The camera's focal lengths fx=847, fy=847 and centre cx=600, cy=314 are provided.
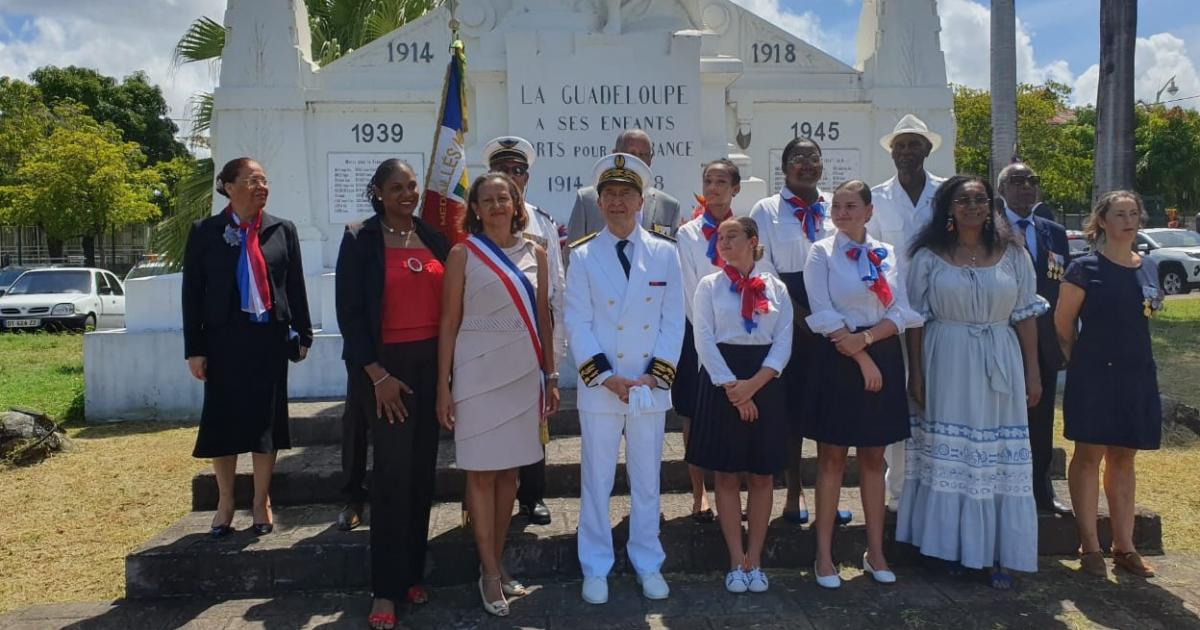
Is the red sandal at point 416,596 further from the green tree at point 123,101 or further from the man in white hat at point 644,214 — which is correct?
the green tree at point 123,101

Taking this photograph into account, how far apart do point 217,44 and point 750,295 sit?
899cm

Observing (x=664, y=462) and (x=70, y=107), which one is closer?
(x=664, y=462)

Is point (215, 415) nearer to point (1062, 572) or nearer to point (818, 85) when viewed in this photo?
point (1062, 572)

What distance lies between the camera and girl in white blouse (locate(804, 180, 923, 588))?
12.8ft

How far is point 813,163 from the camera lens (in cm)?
432

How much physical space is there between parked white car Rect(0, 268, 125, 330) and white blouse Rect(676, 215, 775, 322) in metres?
15.0

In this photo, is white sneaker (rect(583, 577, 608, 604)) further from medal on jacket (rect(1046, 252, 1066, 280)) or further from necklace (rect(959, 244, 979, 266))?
medal on jacket (rect(1046, 252, 1066, 280))

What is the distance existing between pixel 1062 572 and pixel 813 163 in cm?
244

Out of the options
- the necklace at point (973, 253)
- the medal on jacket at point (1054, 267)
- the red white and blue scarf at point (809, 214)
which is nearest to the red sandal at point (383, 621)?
the red white and blue scarf at point (809, 214)

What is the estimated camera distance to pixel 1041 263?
15.1 ft

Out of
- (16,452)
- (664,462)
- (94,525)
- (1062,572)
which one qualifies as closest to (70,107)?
(16,452)

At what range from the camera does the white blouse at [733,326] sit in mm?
3842

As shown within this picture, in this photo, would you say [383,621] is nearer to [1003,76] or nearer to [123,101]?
[1003,76]

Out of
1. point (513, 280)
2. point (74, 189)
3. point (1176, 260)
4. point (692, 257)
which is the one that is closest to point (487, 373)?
point (513, 280)
